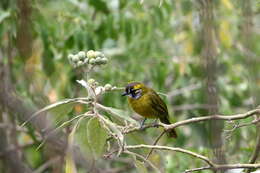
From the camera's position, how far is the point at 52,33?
516 cm

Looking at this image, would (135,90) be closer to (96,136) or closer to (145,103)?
(145,103)

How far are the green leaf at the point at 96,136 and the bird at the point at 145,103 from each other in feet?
8.02

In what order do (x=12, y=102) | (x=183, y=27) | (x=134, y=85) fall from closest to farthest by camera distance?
(x=12, y=102) → (x=134, y=85) → (x=183, y=27)

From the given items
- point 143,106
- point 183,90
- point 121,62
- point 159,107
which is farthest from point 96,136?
point 183,90

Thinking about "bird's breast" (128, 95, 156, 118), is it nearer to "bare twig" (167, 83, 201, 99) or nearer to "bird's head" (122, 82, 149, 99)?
"bird's head" (122, 82, 149, 99)

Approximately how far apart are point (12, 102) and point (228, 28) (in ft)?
13.8

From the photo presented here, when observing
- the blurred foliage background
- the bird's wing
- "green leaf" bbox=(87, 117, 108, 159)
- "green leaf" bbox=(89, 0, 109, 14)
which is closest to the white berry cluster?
"green leaf" bbox=(87, 117, 108, 159)

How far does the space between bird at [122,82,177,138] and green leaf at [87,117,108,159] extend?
244 centimetres

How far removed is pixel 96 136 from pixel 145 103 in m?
2.59

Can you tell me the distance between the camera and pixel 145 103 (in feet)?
16.7

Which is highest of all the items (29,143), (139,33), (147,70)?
(139,33)

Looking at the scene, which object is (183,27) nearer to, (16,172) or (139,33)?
(139,33)

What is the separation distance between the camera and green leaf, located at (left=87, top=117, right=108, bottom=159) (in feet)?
8.18

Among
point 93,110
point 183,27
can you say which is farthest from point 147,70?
point 93,110
